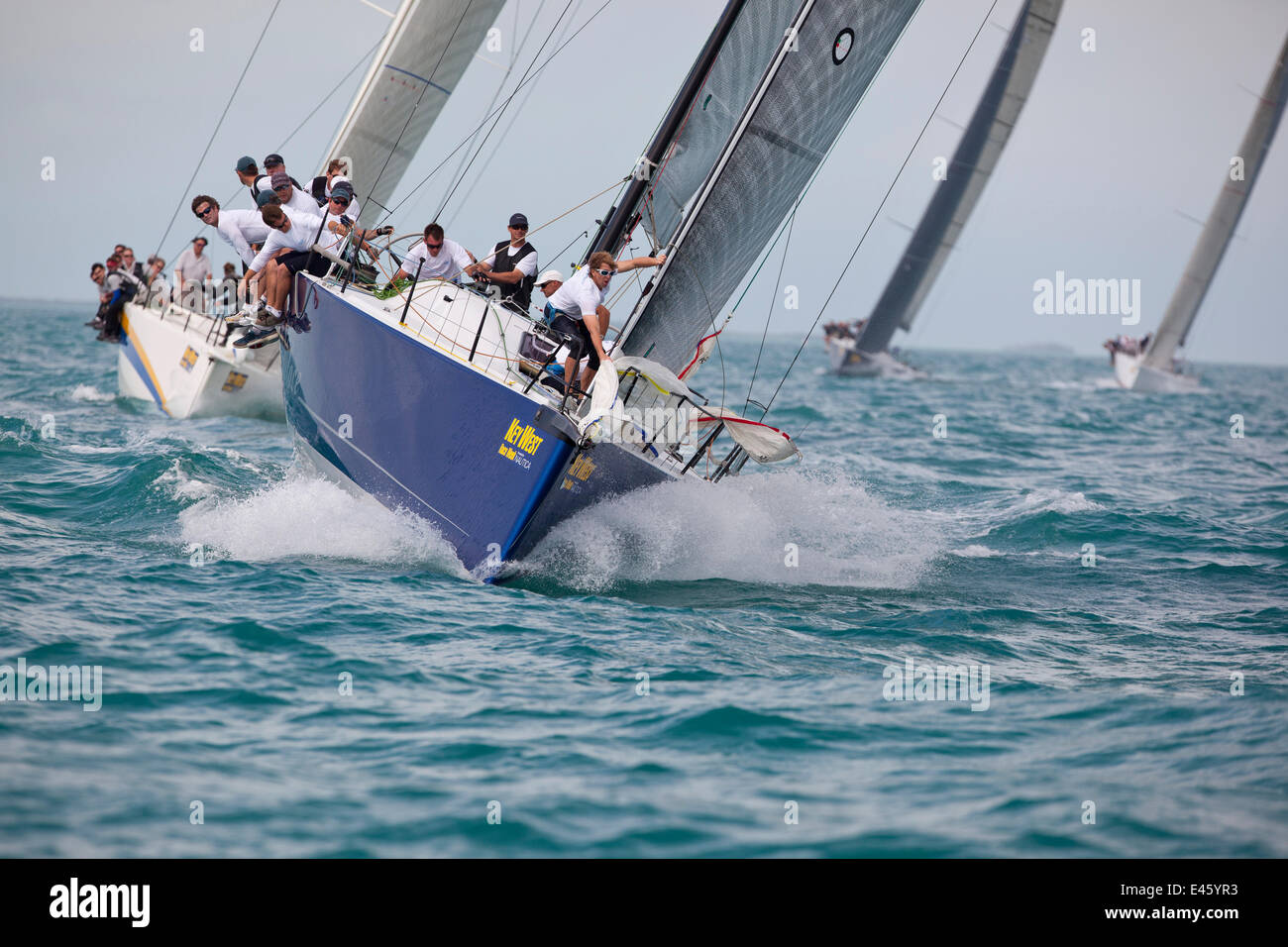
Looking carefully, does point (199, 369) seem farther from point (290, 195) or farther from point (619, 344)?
point (619, 344)

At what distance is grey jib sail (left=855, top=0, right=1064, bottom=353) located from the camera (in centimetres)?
3066

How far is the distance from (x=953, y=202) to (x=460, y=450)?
29109 millimetres

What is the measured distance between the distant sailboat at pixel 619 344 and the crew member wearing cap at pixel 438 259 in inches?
14.5

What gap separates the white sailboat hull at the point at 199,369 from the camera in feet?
49.0

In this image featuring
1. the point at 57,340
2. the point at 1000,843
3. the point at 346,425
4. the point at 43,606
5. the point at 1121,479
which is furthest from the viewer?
the point at 57,340

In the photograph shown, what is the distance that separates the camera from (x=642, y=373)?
7.44m

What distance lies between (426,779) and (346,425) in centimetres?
457

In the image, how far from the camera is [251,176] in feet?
32.7

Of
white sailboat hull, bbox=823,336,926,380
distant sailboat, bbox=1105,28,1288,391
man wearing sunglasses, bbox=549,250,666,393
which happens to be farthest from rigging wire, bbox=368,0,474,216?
white sailboat hull, bbox=823,336,926,380

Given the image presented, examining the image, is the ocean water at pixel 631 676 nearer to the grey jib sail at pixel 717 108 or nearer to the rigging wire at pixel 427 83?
the grey jib sail at pixel 717 108

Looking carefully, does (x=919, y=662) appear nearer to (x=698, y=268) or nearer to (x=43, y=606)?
(x=698, y=268)
